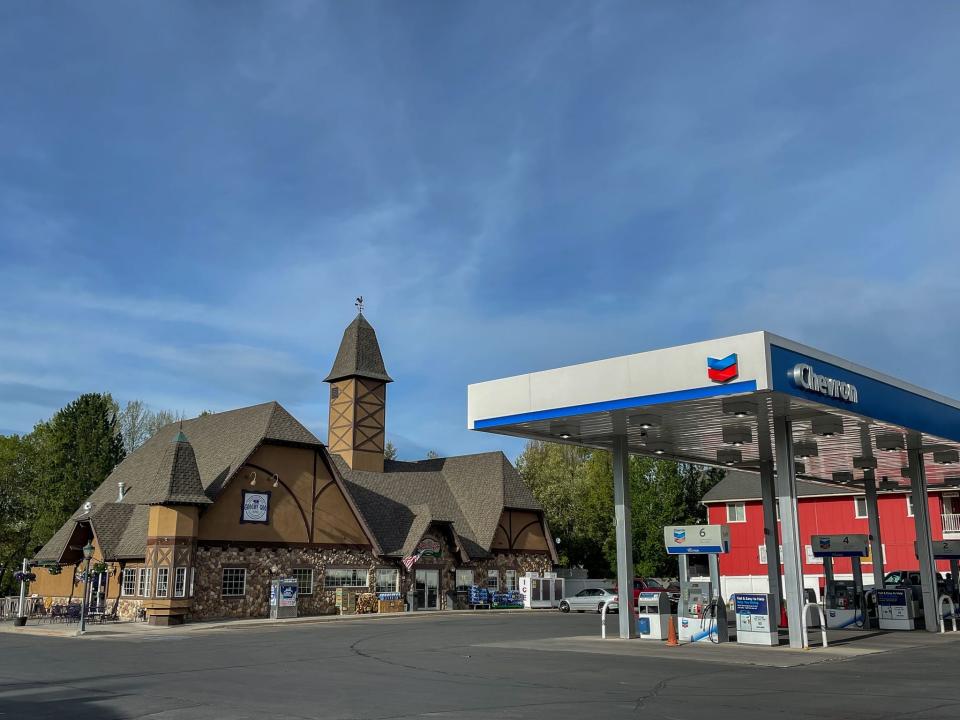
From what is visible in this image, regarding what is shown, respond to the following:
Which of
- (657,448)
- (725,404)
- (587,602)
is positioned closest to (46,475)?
(587,602)

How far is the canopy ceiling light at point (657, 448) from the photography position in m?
27.0

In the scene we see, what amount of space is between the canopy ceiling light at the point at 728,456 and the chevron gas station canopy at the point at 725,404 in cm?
25

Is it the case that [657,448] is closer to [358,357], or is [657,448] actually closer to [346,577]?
[346,577]

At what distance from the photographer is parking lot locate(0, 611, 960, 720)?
1134 centimetres

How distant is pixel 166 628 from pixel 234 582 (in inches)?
221

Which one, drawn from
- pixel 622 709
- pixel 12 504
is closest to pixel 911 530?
pixel 622 709

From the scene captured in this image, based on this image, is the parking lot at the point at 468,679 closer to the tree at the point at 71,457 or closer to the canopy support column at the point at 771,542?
the canopy support column at the point at 771,542

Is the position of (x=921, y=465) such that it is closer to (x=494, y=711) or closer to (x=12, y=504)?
(x=494, y=711)

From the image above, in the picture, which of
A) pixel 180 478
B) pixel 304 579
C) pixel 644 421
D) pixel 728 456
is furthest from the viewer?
pixel 304 579

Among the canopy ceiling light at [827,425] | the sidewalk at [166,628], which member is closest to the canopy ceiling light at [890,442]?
the canopy ceiling light at [827,425]

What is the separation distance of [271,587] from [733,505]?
29425 millimetres

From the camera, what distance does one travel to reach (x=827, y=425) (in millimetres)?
22516

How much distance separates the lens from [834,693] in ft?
41.9

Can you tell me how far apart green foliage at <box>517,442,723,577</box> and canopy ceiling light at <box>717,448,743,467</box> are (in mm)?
31299
